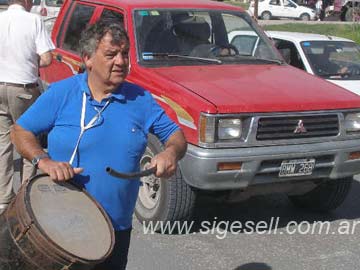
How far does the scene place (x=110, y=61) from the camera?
2670 millimetres

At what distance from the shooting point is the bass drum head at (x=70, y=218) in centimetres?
238

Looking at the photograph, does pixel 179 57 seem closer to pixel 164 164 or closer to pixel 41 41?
pixel 41 41

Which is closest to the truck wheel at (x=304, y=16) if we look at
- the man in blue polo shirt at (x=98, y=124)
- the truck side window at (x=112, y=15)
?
the truck side window at (x=112, y=15)

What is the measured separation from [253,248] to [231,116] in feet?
3.50

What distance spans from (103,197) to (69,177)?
268 mm

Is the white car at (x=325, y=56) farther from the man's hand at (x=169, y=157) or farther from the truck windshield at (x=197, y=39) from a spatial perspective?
the man's hand at (x=169, y=157)

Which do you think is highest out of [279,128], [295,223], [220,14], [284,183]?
[220,14]

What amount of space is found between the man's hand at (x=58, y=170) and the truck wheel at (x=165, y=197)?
2.25 meters

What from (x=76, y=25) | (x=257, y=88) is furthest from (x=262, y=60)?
(x=76, y=25)

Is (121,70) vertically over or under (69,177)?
over

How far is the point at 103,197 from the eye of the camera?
2705mm

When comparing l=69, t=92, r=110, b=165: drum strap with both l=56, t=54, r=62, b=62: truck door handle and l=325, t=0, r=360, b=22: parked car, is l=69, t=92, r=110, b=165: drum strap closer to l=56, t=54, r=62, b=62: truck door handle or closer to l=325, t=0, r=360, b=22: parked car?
l=56, t=54, r=62, b=62: truck door handle

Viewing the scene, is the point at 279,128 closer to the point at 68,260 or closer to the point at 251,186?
the point at 251,186

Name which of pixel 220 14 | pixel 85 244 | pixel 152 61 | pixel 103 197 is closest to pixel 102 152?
pixel 103 197
